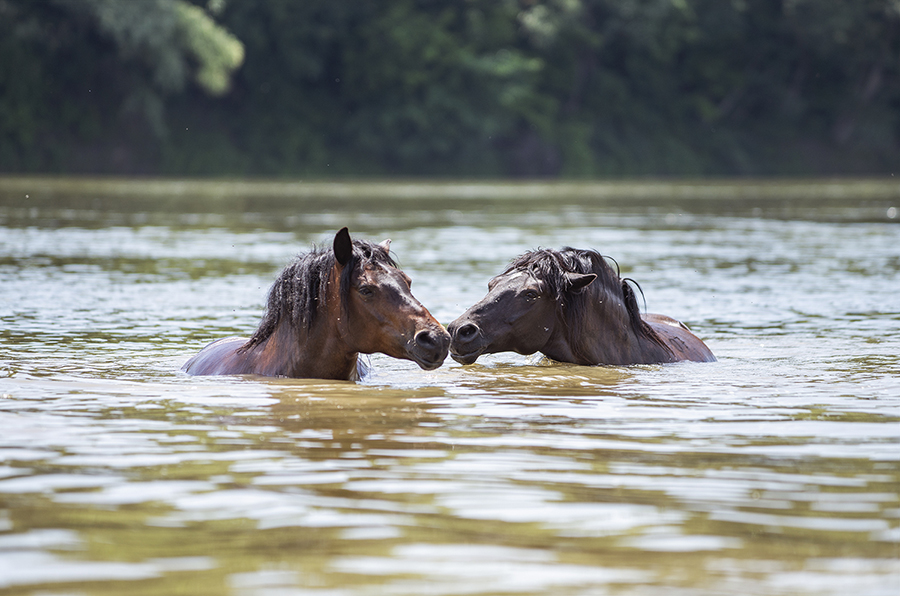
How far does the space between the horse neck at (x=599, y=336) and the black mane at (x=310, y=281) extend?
1.78 metres

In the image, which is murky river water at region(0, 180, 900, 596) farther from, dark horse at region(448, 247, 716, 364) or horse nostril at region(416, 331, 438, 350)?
horse nostril at region(416, 331, 438, 350)

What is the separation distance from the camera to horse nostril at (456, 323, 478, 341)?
859cm

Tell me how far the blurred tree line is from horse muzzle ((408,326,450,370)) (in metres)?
43.8

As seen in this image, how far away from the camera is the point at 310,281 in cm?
795

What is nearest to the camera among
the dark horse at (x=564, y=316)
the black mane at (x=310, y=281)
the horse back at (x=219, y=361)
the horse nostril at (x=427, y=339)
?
the horse nostril at (x=427, y=339)

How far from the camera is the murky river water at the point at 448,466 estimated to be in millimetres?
4047

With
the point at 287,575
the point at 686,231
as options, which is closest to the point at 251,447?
the point at 287,575

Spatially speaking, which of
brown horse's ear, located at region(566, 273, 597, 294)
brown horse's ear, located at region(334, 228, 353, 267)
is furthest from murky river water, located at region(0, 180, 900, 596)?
brown horse's ear, located at region(334, 228, 353, 267)

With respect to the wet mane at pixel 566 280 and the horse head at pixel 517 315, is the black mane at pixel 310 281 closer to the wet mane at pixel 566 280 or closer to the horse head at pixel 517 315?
the horse head at pixel 517 315

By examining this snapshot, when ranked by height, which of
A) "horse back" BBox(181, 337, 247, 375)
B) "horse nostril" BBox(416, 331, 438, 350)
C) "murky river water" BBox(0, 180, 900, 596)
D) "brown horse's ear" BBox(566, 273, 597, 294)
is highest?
"brown horse's ear" BBox(566, 273, 597, 294)

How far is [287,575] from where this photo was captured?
3951 mm

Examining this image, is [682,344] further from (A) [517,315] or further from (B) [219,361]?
(B) [219,361]

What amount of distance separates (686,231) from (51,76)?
3470cm

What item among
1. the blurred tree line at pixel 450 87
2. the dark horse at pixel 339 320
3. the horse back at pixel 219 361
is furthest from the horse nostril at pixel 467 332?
the blurred tree line at pixel 450 87
